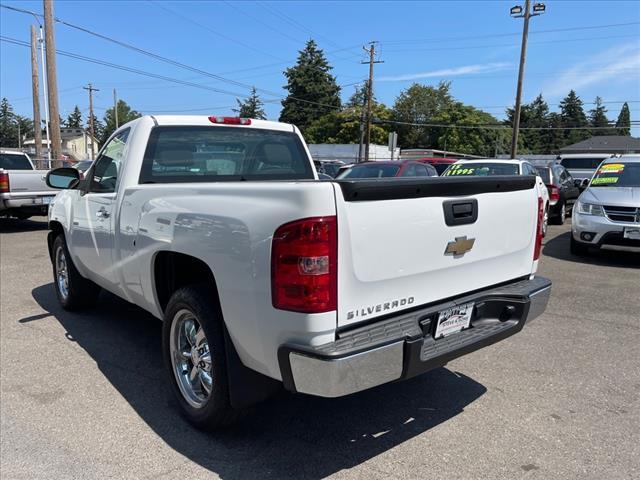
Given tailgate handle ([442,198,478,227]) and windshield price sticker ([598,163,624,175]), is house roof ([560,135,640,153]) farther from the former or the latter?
tailgate handle ([442,198,478,227])

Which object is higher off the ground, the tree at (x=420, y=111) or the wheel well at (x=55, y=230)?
the tree at (x=420, y=111)

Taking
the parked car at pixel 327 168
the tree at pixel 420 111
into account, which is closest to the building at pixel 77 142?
the tree at pixel 420 111

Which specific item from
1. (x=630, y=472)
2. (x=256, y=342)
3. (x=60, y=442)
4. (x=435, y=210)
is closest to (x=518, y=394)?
(x=630, y=472)

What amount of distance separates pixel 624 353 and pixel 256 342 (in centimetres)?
349

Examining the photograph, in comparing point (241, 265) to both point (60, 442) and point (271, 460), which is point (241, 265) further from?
point (60, 442)

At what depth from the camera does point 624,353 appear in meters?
4.36

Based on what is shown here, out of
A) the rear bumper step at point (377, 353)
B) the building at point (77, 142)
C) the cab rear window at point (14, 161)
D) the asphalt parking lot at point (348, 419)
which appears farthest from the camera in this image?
the building at point (77, 142)

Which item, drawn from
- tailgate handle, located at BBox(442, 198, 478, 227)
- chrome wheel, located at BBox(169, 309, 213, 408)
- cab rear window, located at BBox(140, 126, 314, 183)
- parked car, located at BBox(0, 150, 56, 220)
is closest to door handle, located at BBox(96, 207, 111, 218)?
cab rear window, located at BBox(140, 126, 314, 183)

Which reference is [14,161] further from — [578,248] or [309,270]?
[309,270]

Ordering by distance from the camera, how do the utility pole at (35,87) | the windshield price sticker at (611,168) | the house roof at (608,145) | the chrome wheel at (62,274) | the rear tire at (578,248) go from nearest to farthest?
1. the chrome wheel at (62,274)
2. the rear tire at (578,248)
3. the windshield price sticker at (611,168)
4. the utility pole at (35,87)
5. the house roof at (608,145)

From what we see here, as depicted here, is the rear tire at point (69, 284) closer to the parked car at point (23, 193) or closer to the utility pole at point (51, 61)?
the parked car at point (23, 193)

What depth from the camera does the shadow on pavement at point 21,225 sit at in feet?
41.7

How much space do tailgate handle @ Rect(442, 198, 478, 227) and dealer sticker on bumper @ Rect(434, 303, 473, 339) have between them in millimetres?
476

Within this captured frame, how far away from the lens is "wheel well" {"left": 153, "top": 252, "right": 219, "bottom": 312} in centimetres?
312
